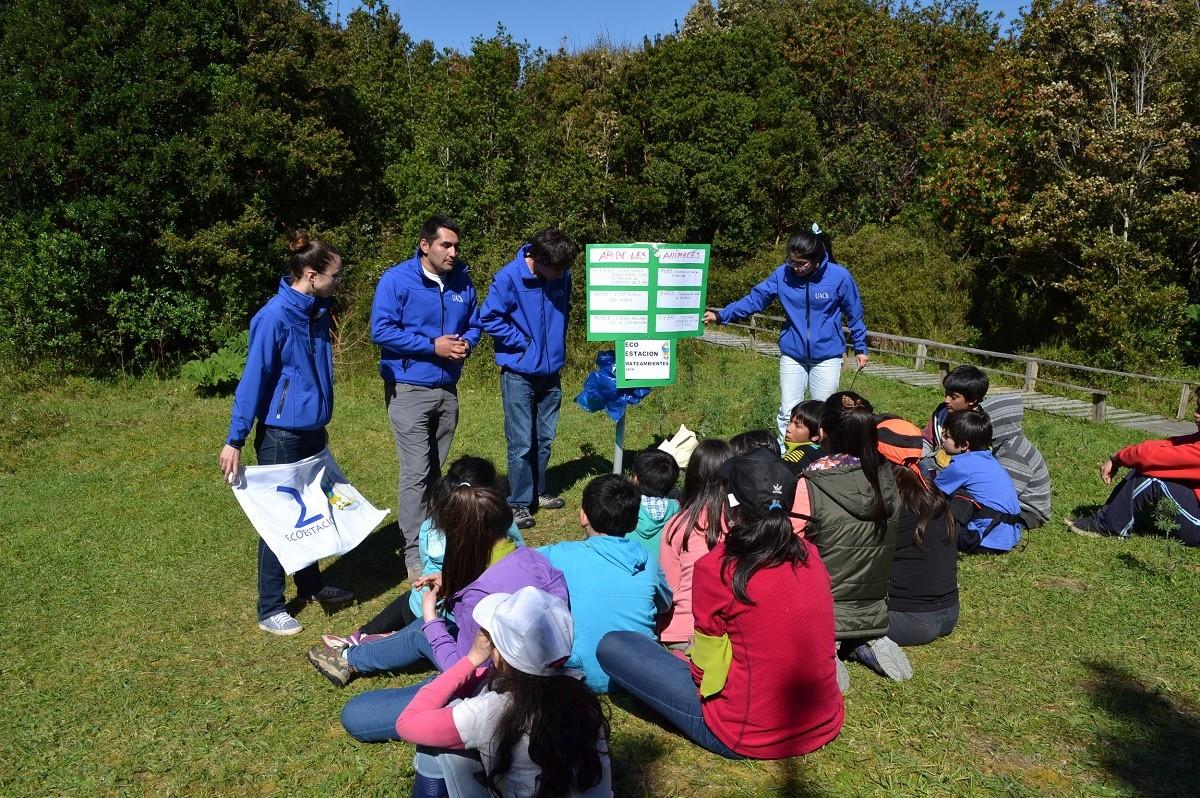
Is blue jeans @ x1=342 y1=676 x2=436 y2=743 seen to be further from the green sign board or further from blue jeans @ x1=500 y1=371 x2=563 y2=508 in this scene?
the green sign board

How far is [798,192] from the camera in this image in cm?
2458

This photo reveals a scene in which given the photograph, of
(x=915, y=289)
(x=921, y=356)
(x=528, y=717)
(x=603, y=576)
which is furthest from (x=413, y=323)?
(x=915, y=289)

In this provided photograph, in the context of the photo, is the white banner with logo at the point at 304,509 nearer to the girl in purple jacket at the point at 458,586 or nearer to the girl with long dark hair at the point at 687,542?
the girl in purple jacket at the point at 458,586

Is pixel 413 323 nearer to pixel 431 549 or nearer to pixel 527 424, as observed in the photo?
pixel 527 424

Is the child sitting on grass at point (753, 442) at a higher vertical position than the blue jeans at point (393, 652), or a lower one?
higher

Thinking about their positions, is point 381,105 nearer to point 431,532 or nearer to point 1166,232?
point 1166,232

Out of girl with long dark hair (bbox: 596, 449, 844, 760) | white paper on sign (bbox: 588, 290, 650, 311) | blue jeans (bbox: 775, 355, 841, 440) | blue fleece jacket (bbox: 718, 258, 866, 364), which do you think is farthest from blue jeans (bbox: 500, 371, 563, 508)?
girl with long dark hair (bbox: 596, 449, 844, 760)

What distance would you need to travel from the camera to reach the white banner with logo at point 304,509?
4.50m

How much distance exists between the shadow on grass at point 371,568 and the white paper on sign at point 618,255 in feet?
7.96

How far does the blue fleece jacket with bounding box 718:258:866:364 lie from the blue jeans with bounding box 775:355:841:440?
0.06 metres

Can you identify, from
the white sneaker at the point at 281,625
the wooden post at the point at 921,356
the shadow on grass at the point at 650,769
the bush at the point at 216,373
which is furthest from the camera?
the wooden post at the point at 921,356

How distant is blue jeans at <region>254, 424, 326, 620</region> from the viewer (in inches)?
180

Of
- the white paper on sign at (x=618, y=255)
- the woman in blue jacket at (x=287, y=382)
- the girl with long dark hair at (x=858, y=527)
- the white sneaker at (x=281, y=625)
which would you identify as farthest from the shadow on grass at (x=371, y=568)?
the girl with long dark hair at (x=858, y=527)

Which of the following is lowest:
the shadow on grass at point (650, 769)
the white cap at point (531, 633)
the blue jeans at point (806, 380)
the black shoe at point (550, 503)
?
the shadow on grass at point (650, 769)
